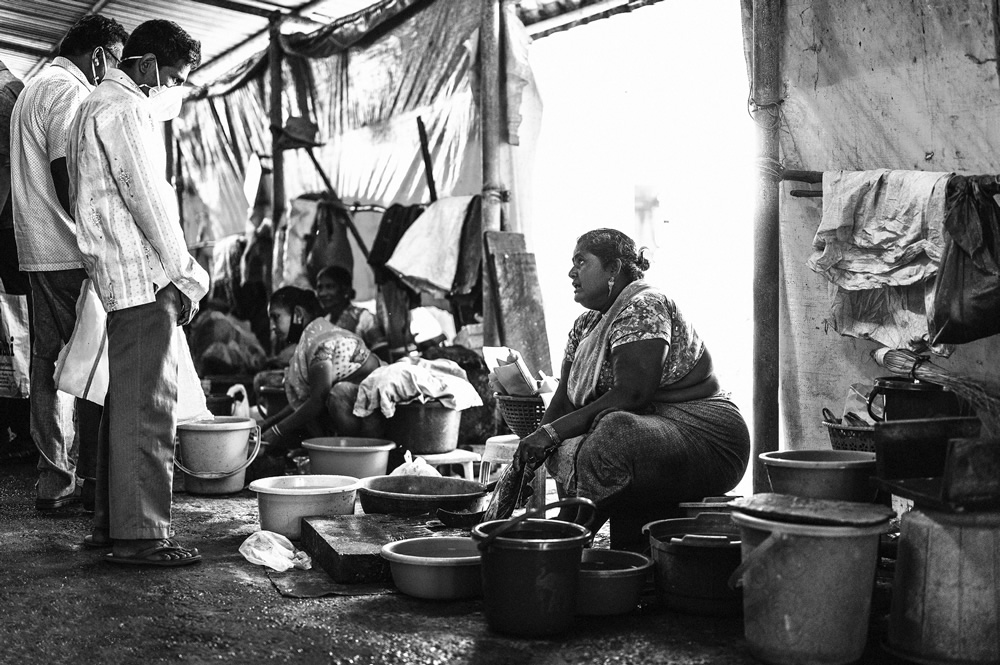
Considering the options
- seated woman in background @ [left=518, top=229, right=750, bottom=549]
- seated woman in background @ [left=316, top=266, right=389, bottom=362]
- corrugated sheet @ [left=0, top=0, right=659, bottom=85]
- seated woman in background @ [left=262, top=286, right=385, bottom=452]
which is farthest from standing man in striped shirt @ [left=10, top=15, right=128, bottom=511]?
corrugated sheet @ [left=0, top=0, right=659, bottom=85]

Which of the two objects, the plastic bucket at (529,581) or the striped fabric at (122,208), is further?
the striped fabric at (122,208)

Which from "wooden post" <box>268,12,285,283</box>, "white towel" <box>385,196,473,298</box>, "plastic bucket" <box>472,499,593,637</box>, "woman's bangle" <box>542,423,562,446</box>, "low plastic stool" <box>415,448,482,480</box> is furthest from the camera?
"wooden post" <box>268,12,285,283</box>

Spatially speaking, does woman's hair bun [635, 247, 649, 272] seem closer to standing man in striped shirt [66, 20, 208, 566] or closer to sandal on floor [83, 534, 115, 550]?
standing man in striped shirt [66, 20, 208, 566]

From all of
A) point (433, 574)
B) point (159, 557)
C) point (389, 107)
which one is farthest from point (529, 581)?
point (389, 107)

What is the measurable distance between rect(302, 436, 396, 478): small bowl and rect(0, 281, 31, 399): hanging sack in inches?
91.8

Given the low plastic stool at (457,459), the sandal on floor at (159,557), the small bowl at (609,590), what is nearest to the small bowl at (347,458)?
the low plastic stool at (457,459)

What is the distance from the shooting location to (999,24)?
3.98m

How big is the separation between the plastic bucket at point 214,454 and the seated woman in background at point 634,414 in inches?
86.8

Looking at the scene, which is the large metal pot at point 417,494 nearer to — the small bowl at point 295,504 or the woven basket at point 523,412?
the small bowl at point 295,504

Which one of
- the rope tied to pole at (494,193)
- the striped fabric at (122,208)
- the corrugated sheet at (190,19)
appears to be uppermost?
the corrugated sheet at (190,19)

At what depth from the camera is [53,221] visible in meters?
4.67

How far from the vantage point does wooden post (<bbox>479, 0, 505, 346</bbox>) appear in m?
6.70

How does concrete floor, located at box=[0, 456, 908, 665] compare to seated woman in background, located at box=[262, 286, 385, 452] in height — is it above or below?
below

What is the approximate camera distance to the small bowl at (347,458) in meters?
5.38
